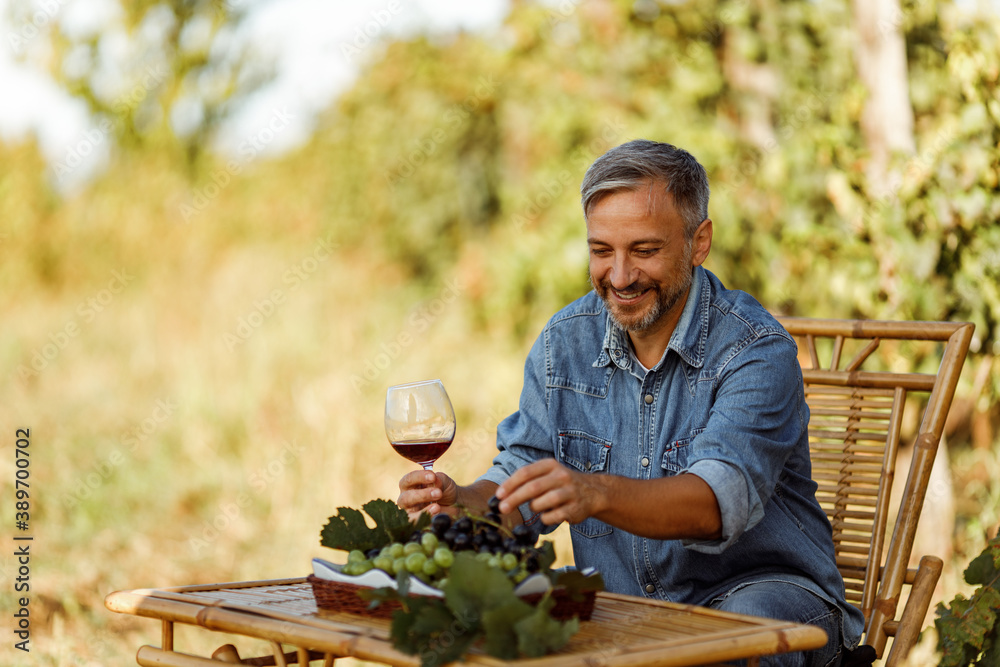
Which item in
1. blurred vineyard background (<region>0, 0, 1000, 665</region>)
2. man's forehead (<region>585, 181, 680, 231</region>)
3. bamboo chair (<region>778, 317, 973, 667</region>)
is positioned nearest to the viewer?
man's forehead (<region>585, 181, 680, 231</region>)

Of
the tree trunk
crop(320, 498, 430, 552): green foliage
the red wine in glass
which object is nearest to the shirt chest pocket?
the red wine in glass

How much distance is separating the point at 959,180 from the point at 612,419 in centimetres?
236

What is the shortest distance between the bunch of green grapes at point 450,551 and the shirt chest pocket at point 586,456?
652 mm

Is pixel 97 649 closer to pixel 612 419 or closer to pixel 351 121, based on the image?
pixel 612 419

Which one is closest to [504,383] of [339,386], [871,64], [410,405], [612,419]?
[339,386]

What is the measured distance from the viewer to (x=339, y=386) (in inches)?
249

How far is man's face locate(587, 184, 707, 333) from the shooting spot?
2303 millimetres

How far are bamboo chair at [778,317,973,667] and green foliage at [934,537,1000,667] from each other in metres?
0.10

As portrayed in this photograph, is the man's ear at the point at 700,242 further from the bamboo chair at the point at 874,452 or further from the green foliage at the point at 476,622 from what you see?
the green foliage at the point at 476,622

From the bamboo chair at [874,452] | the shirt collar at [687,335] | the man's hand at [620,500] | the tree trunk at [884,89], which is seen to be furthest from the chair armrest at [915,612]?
the tree trunk at [884,89]

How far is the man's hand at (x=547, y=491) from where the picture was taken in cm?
173

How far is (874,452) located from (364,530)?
1.69m

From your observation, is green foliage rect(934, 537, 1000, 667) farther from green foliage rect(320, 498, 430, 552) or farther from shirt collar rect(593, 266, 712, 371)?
green foliage rect(320, 498, 430, 552)

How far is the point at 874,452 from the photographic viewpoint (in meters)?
2.97
